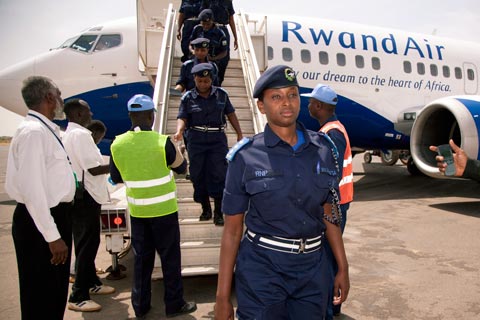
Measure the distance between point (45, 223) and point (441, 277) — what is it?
414cm

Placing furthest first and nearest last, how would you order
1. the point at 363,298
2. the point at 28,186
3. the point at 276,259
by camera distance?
1. the point at 363,298
2. the point at 28,186
3. the point at 276,259

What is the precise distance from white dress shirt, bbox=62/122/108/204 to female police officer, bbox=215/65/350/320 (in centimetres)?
237

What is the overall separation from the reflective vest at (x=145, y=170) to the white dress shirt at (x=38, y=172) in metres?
0.64

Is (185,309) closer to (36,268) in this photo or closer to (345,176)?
(36,268)

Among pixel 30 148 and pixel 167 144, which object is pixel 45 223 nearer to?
pixel 30 148

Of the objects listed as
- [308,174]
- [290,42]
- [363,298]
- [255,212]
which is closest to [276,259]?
[255,212]

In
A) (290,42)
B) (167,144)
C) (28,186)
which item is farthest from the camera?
(290,42)

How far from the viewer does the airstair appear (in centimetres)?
404

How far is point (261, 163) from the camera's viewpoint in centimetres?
210

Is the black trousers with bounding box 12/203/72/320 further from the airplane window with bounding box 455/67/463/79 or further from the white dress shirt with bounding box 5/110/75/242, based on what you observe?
the airplane window with bounding box 455/67/463/79

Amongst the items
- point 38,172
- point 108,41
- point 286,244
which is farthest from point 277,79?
point 108,41

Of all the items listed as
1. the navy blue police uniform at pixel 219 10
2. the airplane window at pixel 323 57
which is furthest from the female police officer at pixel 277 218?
the airplane window at pixel 323 57

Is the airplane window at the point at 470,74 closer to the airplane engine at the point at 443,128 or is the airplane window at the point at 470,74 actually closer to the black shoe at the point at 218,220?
the airplane engine at the point at 443,128

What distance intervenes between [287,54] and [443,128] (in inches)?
146
